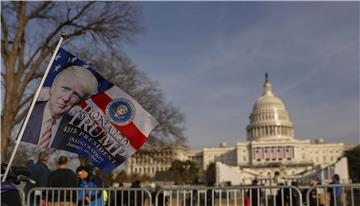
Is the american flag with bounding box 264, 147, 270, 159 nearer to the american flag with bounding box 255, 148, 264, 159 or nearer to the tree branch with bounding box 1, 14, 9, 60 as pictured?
the american flag with bounding box 255, 148, 264, 159

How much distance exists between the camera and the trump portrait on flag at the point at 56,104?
6059 mm

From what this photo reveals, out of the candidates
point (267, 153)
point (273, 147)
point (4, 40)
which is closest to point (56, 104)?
point (4, 40)

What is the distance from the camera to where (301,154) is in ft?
422

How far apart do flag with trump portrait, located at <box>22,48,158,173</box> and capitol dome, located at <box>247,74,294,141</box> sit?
11519cm

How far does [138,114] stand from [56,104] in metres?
1.17

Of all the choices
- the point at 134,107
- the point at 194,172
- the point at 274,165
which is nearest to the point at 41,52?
the point at 134,107

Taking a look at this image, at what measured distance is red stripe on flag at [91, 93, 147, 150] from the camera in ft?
21.6

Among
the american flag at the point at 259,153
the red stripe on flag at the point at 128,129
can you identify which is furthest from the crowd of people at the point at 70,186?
the american flag at the point at 259,153

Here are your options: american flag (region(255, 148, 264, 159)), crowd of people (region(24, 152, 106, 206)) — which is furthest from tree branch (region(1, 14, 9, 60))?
american flag (region(255, 148, 264, 159))

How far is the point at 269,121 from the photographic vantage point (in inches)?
4717

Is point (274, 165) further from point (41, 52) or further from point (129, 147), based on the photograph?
point (129, 147)

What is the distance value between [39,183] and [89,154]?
3.65 metres

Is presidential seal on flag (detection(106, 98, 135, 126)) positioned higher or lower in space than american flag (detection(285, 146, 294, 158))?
lower

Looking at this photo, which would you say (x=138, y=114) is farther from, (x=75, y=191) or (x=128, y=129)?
(x=75, y=191)
